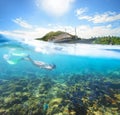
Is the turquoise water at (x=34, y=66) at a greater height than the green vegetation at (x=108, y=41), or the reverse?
the green vegetation at (x=108, y=41)

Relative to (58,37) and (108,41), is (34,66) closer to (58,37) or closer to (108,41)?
(58,37)

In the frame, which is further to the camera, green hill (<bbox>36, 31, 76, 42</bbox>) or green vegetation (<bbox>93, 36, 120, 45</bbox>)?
green hill (<bbox>36, 31, 76, 42</bbox>)

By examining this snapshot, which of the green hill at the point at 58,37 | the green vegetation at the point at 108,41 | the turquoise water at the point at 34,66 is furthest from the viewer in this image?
the green hill at the point at 58,37

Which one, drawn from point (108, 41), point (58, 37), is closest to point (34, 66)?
point (58, 37)

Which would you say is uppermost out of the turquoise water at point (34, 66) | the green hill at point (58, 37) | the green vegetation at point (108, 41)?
the green hill at point (58, 37)

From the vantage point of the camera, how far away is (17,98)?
23.4 ft

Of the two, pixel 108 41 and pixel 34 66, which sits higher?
pixel 108 41

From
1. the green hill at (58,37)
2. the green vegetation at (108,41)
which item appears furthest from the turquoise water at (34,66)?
the green hill at (58,37)

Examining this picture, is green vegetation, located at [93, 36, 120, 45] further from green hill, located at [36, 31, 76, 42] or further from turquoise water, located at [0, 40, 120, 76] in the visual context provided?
green hill, located at [36, 31, 76, 42]

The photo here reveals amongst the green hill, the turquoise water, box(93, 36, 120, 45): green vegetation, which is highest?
the green hill

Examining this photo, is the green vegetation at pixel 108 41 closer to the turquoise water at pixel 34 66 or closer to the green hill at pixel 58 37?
the turquoise water at pixel 34 66

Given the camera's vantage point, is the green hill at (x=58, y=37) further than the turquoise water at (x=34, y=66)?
Yes

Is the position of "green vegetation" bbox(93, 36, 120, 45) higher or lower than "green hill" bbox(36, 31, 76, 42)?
lower

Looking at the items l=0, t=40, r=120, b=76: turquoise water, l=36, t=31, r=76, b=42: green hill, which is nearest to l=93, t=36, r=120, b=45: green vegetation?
l=0, t=40, r=120, b=76: turquoise water
